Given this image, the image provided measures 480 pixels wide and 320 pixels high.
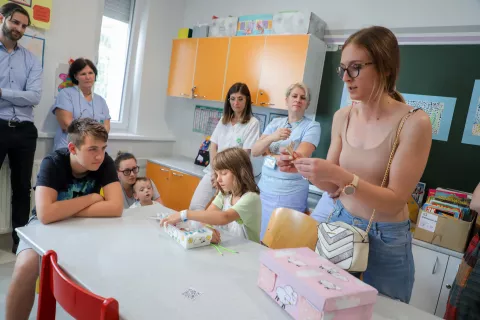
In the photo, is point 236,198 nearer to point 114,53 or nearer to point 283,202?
point 283,202

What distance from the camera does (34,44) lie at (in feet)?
9.75

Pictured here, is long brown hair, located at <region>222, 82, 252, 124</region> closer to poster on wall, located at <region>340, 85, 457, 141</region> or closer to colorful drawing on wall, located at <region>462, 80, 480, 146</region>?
poster on wall, located at <region>340, 85, 457, 141</region>

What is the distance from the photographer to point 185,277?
1.09 m

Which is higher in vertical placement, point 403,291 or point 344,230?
point 344,230

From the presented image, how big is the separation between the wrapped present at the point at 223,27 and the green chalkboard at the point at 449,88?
1.61 metres

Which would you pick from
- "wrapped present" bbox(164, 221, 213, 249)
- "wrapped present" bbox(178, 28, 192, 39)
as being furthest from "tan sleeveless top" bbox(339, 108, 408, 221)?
"wrapped present" bbox(178, 28, 192, 39)

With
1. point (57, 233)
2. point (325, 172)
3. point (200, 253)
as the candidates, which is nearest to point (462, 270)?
point (325, 172)

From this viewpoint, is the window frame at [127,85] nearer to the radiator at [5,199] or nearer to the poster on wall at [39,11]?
the poster on wall at [39,11]

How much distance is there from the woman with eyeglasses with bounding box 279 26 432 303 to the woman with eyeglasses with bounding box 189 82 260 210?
5.45 ft

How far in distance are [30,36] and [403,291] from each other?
3327mm

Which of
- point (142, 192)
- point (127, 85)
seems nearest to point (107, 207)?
point (142, 192)

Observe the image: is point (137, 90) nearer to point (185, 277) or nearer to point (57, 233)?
point (57, 233)

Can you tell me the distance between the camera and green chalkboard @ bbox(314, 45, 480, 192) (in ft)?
8.16

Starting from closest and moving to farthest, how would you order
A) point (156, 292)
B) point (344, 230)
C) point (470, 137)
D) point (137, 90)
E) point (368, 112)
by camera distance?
point (156, 292)
point (344, 230)
point (368, 112)
point (470, 137)
point (137, 90)
